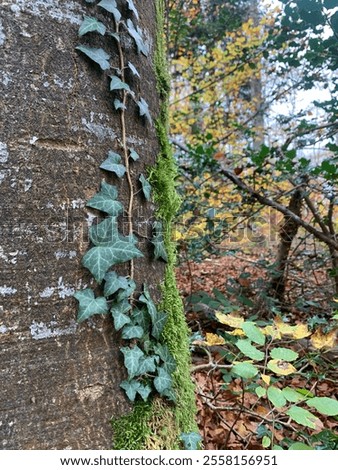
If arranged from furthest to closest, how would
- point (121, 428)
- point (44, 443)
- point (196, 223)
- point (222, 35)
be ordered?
point (222, 35) → point (196, 223) → point (121, 428) → point (44, 443)

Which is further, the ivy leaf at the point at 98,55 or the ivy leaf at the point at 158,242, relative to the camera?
the ivy leaf at the point at 158,242

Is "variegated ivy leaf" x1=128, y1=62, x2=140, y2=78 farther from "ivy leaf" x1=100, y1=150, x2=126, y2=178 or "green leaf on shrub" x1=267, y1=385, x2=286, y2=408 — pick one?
"green leaf on shrub" x1=267, y1=385, x2=286, y2=408

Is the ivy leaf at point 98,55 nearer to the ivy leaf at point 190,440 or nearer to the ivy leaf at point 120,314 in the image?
the ivy leaf at point 120,314

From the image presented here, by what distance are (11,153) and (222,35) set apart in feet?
22.6

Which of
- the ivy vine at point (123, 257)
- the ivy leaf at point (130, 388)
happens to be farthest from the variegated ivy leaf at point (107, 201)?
the ivy leaf at point (130, 388)

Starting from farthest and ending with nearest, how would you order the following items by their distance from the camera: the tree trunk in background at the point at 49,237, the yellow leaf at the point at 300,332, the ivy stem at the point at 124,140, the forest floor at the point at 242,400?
1. the forest floor at the point at 242,400
2. the yellow leaf at the point at 300,332
3. the ivy stem at the point at 124,140
4. the tree trunk in background at the point at 49,237

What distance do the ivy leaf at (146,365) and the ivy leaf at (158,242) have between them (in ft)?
0.98

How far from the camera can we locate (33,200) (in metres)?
0.82

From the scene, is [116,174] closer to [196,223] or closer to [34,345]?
[34,345]

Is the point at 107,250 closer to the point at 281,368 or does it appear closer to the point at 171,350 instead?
the point at 171,350

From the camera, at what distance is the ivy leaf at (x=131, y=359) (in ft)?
2.95

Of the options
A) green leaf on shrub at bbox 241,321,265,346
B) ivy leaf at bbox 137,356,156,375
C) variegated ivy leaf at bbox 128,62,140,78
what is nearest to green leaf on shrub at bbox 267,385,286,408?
green leaf on shrub at bbox 241,321,265,346

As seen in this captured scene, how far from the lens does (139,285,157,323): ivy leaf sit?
3.21 ft
